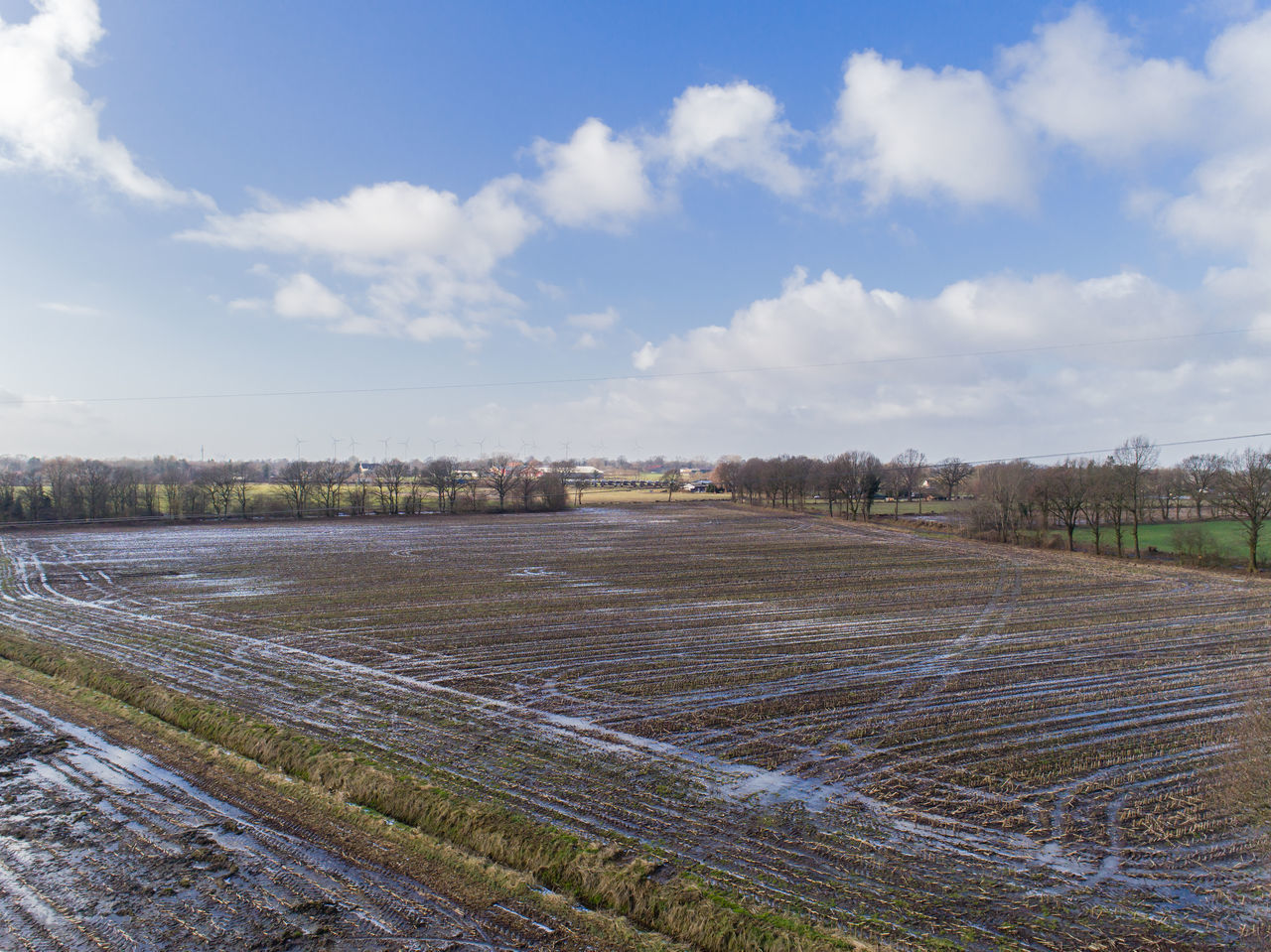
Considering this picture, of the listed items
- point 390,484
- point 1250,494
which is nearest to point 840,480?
point 1250,494

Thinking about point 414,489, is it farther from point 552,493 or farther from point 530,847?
point 530,847

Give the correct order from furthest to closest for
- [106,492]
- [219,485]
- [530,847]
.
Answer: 1. [219,485]
2. [106,492]
3. [530,847]

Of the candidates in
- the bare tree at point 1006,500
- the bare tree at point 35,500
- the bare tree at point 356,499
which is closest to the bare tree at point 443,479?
the bare tree at point 356,499

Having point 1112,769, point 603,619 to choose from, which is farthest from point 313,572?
point 1112,769

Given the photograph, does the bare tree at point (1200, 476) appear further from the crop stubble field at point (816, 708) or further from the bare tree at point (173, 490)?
the bare tree at point (173, 490)

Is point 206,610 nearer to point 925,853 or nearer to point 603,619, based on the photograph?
point 603,619

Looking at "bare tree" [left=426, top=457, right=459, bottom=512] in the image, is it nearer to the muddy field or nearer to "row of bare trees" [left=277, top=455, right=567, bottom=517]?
"row of bare trees" [left=277, top=455, right=567, bottom=517]
